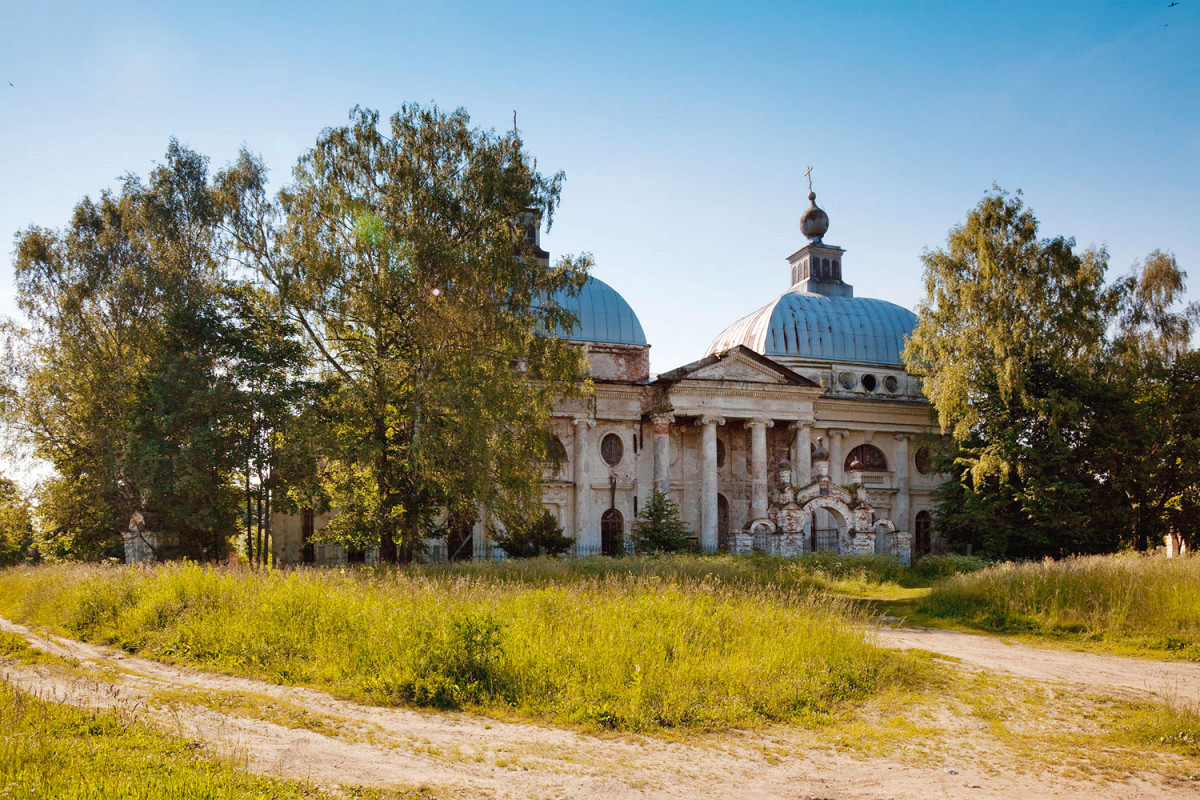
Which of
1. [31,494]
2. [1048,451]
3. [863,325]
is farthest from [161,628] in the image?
[863,325]

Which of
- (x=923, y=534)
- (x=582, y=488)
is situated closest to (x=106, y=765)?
(x=582, y=488)

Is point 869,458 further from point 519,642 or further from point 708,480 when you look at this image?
point 519,642

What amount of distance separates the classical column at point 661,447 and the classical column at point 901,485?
34.5 feet

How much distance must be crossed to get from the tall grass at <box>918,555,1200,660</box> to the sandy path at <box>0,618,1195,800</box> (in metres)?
7.18

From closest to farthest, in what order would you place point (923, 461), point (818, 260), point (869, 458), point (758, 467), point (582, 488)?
point (582, 488)
point (758, 467)
point (869, 458)
point (923, 461)
point (818, 260)

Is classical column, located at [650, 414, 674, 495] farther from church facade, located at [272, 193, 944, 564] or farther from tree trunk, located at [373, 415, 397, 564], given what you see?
tree trunk, located at [373, 415, 397, 564]

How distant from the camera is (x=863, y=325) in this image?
38.3 m

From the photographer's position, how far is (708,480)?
30891 millimetres

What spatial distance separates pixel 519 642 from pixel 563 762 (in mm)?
2718

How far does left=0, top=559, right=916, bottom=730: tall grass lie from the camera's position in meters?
8.05

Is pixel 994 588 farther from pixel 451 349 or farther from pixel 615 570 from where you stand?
pixel 451 349

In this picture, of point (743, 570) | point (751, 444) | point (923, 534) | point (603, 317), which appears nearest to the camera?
point (743, 570)

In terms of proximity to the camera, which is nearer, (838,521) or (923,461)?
(838,521)

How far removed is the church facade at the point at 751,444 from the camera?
90.6ft
